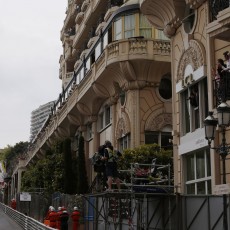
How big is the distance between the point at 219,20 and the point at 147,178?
740cm

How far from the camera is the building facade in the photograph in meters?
15.3

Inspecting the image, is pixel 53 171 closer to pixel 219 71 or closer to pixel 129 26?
pixel 129 26

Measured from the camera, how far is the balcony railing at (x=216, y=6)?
1496 cm

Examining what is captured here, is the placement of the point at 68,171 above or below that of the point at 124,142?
below

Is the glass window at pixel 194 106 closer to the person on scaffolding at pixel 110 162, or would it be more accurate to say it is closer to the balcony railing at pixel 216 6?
the balcony railing at pixel 216 6

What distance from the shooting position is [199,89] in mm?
17328

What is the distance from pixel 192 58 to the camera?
17750 mm

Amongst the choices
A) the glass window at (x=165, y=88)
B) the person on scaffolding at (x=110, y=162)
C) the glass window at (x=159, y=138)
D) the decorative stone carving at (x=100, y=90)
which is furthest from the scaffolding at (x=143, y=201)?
the decorative stone carving at (x=100, y=90)

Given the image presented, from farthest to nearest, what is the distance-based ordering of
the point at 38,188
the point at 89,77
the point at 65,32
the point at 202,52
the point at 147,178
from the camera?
the point at 65,32, the point at 38,188, the point at 89,77, the point at 147,178, the point at 202,52

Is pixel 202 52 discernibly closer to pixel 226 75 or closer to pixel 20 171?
pixel 226 75

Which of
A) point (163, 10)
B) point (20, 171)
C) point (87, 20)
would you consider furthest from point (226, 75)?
point (20, 171)

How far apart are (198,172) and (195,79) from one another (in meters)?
3.27

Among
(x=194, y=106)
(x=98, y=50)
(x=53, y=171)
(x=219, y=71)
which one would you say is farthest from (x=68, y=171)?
(x=219, y=71)

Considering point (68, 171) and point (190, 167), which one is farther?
point (68, 171)
